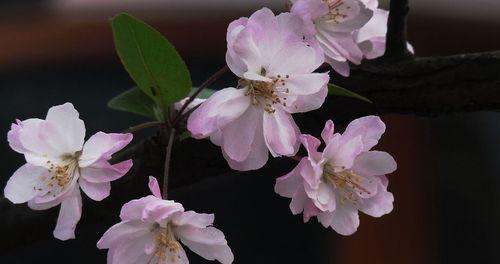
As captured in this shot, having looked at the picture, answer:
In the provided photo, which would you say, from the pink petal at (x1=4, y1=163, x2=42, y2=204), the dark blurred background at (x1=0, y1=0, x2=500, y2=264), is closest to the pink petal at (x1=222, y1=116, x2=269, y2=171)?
the pink petal at (x1=4, y1=163, x2=42, y2=204)

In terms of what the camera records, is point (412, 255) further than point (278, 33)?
Yes

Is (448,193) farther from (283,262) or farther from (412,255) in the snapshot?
(283,262)

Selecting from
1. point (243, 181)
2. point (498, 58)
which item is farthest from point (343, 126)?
point (243, 181)

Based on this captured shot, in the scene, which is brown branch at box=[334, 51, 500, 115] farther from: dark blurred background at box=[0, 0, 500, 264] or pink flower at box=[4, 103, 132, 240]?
dark blurred background at box=[0, 0, 500, 264]

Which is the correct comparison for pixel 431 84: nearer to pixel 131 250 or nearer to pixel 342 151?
pixel 342 151

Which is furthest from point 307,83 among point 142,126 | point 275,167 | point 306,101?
point 275,167

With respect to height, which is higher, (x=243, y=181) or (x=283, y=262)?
(x=243, y=181)
